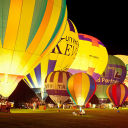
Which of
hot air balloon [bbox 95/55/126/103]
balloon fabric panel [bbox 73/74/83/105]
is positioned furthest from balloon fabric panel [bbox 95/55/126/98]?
balloon fabric panel [bbox 73/74/83/105]

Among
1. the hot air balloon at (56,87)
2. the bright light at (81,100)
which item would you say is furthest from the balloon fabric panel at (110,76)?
the bright light at (81,100)

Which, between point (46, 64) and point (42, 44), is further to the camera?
point (46, 64)

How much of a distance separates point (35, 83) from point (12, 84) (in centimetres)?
775

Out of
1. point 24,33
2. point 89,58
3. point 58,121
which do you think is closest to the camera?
point 58,121

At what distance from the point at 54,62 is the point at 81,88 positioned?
4.17 meters

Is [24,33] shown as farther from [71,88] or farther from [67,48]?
[67,48]

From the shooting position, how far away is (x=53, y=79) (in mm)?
19656

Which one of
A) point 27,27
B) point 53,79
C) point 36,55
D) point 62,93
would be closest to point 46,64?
point 53,79

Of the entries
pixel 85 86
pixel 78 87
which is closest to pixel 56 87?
pixel 78 87

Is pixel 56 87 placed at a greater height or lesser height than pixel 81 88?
greater

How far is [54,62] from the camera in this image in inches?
816

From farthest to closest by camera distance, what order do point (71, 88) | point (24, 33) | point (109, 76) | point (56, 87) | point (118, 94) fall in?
point (109, 76), point (118, 94), point (56, 87), point (71, 88), point (24, 33)

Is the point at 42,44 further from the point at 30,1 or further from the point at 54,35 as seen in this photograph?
the point at 30,1

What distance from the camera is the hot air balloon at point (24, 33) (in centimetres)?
1138
